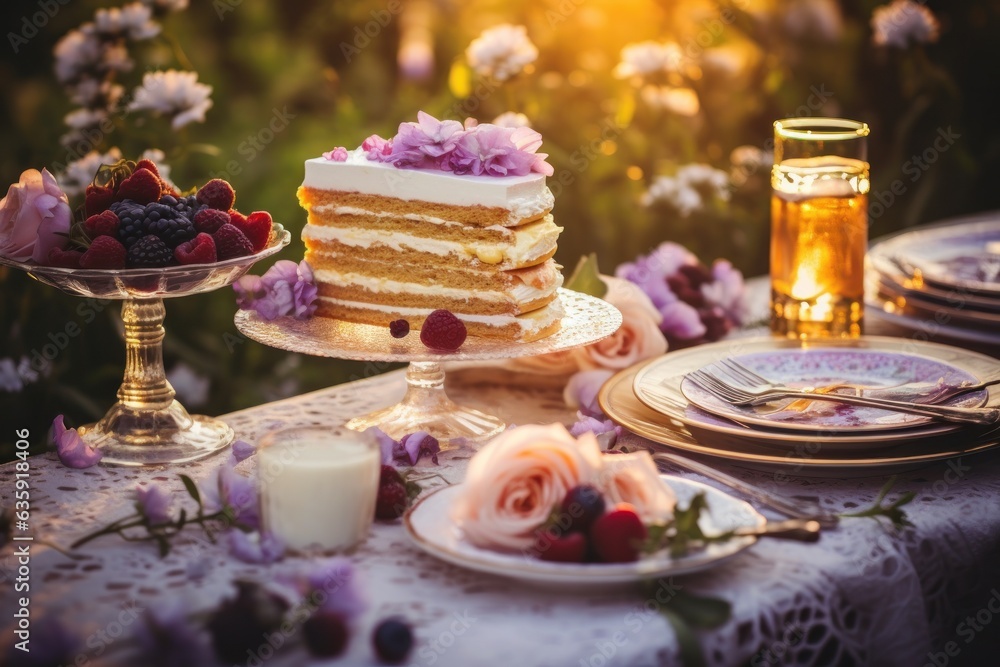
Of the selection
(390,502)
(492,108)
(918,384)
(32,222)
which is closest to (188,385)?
(492,108)

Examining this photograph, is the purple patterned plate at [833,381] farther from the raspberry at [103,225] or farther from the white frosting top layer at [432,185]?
the raspberry at [103,225]

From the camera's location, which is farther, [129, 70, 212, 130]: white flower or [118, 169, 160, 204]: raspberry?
[129, 70, 212, 130]: white flower

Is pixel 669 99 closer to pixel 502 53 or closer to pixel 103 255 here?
pixel 502 53

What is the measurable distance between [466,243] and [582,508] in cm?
91

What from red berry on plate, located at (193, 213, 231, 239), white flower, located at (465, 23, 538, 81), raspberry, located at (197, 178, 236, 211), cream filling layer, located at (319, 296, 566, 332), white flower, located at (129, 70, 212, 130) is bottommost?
cream filling layer, located at (319, 296, 566, 332)

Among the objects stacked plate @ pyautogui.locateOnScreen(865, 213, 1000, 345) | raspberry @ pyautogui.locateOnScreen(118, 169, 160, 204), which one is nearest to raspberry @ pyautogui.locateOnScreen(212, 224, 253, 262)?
raspberry @ pyautogui.locateOnScreen(118, 169, 160, 204)

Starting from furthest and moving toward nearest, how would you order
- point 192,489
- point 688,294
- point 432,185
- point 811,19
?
1. point 811,19
2. point 688,294
3. point 432,185
4. point 192,489

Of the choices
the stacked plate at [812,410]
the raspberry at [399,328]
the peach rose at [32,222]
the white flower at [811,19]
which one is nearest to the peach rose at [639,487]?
the stacked plate at [812,410]

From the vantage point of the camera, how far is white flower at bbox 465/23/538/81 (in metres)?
3.41

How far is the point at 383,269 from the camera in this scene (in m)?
2.35

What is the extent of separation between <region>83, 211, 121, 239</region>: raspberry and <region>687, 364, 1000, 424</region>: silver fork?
102 cm

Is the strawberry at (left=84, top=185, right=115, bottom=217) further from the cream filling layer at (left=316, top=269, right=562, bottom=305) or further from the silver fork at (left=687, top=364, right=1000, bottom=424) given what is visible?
the silver fork at (left=687, top=364, right=1000, bottom=424)

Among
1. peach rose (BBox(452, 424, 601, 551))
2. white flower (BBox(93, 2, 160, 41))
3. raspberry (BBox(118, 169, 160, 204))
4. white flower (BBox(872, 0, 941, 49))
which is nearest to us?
peach rose (BBox(452, 424, 601, 551))

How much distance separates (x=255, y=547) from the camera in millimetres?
1543
